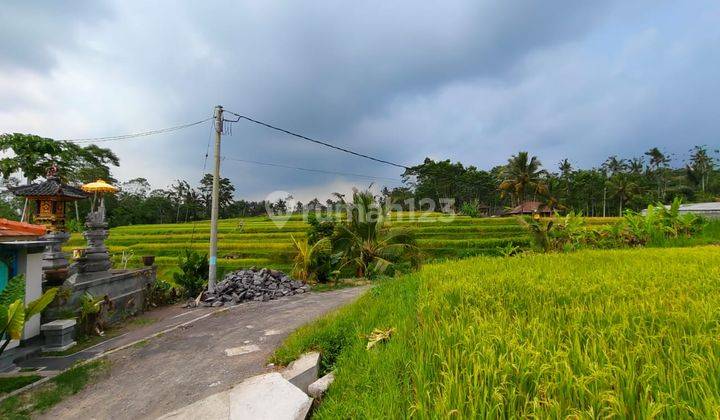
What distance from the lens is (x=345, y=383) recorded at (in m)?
3.21

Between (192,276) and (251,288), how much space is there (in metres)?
2.90

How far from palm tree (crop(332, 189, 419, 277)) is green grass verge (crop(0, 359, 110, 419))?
989cm

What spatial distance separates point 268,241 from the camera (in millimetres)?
23359

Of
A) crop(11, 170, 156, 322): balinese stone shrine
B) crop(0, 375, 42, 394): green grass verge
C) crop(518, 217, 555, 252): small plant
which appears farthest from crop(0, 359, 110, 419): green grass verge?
crop(518, 217, 555, 252): small plant

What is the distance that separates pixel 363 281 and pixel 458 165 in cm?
4184

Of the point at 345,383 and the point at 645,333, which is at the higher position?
the point at 645,333

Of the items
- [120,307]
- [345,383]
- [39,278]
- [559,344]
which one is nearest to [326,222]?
[120,307]

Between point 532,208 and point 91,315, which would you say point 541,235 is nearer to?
point 91,315

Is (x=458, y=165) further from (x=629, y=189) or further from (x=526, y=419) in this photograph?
(x=526, y=419)

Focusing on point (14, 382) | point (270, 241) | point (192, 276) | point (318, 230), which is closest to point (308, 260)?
point (318, 230)

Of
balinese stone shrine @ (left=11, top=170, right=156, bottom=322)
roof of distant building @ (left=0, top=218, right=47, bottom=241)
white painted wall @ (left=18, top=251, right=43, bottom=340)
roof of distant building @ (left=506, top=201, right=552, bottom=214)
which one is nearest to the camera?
roof of distant building @ (left=0, top=218, right=47, bottom=241)

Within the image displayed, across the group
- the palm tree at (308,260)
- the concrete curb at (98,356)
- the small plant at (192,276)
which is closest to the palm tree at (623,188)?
the palm tree at (308,260)

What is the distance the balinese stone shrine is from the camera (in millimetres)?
9133

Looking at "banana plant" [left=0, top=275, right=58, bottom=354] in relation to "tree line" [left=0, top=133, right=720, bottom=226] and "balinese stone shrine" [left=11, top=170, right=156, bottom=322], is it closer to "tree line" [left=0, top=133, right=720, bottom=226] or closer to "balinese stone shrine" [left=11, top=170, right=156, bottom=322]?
"balinese stone shrine" [left=11, top=170, right=156, bottom=322]
